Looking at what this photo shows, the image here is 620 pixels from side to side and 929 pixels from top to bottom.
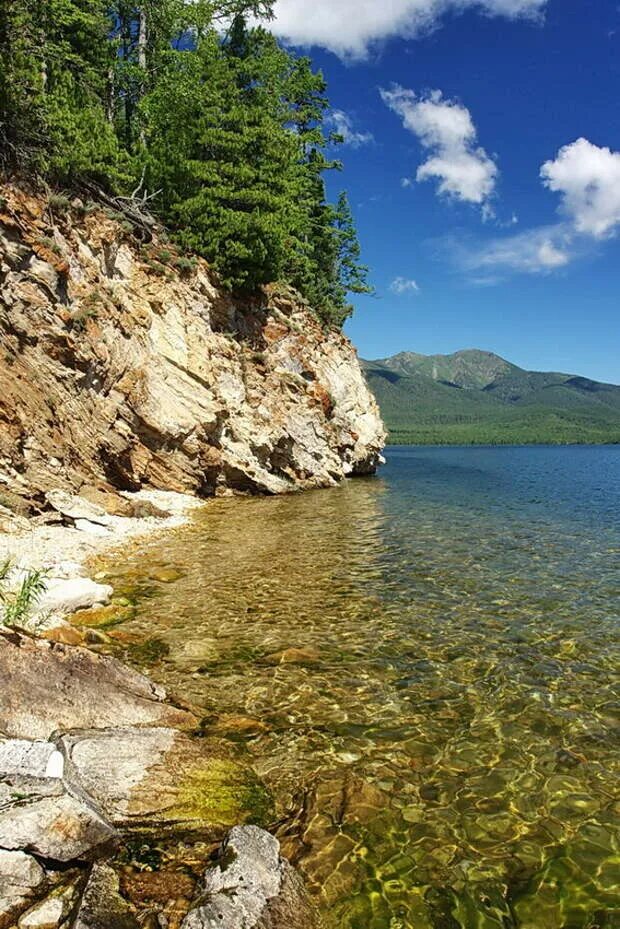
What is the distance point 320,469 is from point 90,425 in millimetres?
19795

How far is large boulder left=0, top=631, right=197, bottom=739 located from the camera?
583 centimetres

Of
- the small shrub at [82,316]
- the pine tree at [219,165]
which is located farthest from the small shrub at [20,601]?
the pine tree at [219,165]

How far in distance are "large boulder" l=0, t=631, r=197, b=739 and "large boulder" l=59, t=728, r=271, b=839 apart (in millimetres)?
414

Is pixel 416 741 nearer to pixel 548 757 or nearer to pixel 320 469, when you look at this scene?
pixel 548 757

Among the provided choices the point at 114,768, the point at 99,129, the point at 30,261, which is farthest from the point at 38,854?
the point at 99,129

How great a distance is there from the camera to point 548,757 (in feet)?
21.4

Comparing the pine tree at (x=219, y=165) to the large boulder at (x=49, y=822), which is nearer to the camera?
the large boulder at (x=49, y=822)

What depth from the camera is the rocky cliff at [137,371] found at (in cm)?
1933

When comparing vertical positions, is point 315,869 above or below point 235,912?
below

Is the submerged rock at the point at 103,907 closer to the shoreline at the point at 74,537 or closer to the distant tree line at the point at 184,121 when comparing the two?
the shoreline at the point at 74,537

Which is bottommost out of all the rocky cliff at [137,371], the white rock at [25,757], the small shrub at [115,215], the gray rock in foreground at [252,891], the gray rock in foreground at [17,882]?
the gray rock in foreground at [252,891]

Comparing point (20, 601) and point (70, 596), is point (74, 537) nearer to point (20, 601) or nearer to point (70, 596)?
point (70, 596)

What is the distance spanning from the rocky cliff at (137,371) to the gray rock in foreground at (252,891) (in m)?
15.1

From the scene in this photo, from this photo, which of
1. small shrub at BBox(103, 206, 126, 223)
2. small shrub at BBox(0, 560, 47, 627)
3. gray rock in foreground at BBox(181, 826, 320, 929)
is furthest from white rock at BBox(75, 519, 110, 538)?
small shrub at BBox(103, 206, 126, 223)
